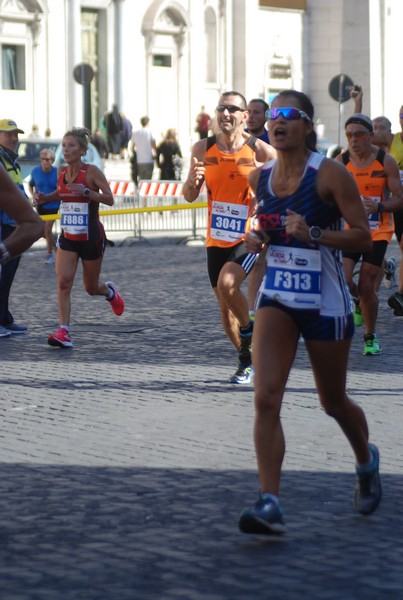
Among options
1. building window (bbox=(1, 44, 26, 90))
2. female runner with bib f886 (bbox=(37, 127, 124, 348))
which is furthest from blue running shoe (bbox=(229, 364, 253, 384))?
building window (bbox=(1, 44, 26, 90))

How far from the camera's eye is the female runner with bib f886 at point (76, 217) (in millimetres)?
12242

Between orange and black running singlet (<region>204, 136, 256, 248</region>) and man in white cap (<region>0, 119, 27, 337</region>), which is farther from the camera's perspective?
man in white cap (<region>0, 119, 27, 337</region>)

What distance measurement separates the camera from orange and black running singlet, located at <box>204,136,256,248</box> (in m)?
10.1

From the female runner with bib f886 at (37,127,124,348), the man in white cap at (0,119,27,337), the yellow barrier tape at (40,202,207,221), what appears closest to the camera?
the female runner with bib f886 at (37,127,124,348)

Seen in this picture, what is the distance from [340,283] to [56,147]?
24.1 m

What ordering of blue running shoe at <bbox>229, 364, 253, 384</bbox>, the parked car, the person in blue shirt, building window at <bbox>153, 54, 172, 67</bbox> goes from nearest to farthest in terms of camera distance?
blue running shoe at <bbox>229, 364, 253, 384</bbox>
the person in blue shirt
the parked car
building window at <bbox>153, 54, 172, 67</bbox>

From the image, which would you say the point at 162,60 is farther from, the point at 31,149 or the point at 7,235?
the point at 7,235

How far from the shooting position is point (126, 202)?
28.7 m

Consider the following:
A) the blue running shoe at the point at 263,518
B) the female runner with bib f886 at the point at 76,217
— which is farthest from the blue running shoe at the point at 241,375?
the blue running shoe at the point at 263,518

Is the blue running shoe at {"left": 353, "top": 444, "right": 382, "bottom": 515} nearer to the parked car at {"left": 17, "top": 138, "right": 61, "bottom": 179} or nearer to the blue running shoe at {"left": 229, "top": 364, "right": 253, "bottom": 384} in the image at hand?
the blue running shoe at {"left": 229, "top": 364, "right": 253, "bottom": 384}

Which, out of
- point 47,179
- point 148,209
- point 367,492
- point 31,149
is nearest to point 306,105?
point 367,492

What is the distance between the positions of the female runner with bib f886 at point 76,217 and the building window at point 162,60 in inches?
1405

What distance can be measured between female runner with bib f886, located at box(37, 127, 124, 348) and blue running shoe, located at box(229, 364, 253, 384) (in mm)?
2383

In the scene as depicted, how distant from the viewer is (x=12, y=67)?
139ft
